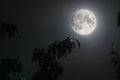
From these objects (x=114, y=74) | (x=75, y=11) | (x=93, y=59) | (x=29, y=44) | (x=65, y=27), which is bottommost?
(x=114, y=74)

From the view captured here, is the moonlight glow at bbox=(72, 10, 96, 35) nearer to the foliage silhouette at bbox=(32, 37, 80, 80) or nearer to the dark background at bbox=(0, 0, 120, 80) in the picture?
the dark background at bbox=(0, 0, 120, 80)

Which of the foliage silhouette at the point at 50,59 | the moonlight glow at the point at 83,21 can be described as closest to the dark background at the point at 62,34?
the moonlight glow at the point at 83,21

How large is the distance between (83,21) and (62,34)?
377 millimetres

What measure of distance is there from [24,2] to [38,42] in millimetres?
650

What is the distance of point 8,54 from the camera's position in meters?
3.64

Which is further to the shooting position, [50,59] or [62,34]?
[62,34]

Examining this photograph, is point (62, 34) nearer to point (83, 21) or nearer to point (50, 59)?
point (83, 21)

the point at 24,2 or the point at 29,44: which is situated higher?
the point at 24,2

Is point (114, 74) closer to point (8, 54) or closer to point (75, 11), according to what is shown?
point (75, 11)

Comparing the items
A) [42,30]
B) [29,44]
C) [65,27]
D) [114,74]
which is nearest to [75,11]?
[65,27]

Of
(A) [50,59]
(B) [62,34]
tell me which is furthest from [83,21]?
(A) [50,59]

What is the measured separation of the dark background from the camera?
3666 mm

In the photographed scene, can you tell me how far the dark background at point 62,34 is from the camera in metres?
3.67

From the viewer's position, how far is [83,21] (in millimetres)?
3701
